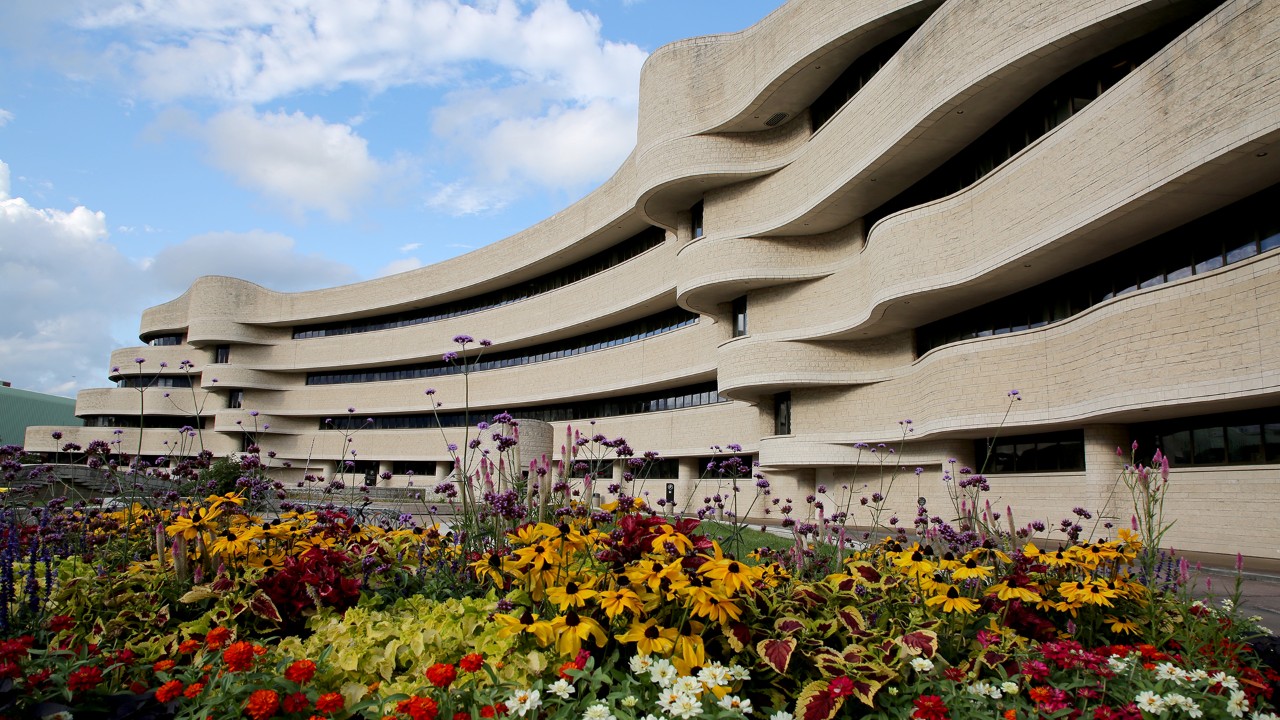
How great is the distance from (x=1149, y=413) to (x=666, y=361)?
1942cm

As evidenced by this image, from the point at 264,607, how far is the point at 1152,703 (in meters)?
4.03

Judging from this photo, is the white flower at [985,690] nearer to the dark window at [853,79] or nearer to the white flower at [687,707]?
the white flower at [687,707]

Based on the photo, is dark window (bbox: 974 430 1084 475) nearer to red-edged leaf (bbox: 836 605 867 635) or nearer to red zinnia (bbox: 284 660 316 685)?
red-edged leaf (bbox: 836 605 867 635)

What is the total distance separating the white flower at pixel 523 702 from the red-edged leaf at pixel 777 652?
3.36 ft

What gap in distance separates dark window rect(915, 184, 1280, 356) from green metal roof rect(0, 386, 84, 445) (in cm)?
8203

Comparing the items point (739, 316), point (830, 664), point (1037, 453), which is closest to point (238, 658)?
point (830, 664)

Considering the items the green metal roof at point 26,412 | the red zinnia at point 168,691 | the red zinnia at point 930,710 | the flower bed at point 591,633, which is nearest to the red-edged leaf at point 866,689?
the flower bed at point 591,633

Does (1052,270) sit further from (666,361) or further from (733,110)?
(666,361)

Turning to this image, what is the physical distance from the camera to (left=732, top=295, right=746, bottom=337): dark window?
2734 cm

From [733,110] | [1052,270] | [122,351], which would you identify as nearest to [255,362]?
[122,351]

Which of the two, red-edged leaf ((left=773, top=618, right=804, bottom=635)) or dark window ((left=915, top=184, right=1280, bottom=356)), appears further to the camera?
dark window ((left=915, top=184, right=1280, bottom=356))

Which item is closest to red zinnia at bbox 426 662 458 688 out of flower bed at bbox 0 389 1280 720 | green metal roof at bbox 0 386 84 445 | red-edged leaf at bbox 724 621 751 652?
flower bed at bbox 0 389 1280 720

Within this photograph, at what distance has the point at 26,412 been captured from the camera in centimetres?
7612

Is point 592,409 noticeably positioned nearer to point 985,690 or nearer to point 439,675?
point 985,690
